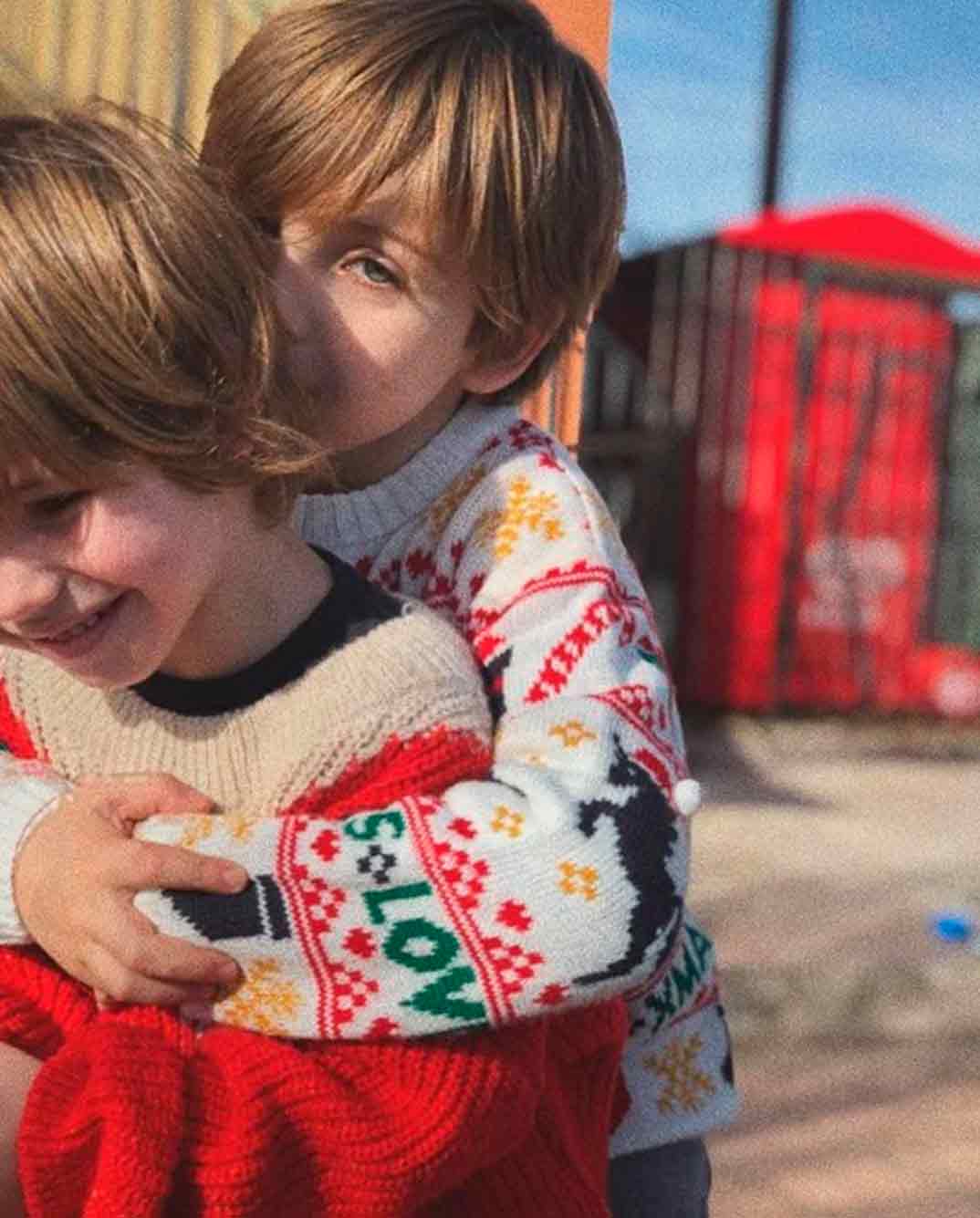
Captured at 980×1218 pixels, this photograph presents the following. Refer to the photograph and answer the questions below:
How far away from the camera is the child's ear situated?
1.62 metres

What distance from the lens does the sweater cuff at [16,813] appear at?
1313 mm

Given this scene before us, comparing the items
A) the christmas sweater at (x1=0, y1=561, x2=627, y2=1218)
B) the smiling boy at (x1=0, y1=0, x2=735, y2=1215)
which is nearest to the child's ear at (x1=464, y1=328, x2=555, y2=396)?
the smiling boy at (x1=0, y1=0, x2=735, y2=1215)

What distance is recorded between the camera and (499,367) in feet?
5.35

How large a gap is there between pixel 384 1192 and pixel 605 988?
19 centimetres

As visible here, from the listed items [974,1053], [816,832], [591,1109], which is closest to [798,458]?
[816,832]

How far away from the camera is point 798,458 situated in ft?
31.2

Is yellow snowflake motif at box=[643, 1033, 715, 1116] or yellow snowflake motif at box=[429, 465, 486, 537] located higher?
yellow snowflake motif at box=[429, 465, 486, 537]

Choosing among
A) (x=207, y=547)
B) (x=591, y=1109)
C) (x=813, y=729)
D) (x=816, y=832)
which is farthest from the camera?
(x=813, y=729)

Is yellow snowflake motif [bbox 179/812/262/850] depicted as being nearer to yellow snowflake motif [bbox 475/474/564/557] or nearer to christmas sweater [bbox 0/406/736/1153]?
christmas sweater [bbox 0/406/736/1153]

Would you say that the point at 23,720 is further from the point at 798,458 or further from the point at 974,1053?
the point at 798,458

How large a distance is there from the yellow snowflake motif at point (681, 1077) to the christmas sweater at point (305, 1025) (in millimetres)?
226

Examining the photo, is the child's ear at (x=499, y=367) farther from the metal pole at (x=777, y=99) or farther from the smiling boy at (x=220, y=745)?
the metal pole at (x=777, y=99)

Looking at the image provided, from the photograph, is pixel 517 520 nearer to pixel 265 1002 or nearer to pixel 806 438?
pixel 265 1002

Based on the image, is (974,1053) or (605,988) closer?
(605,988)
